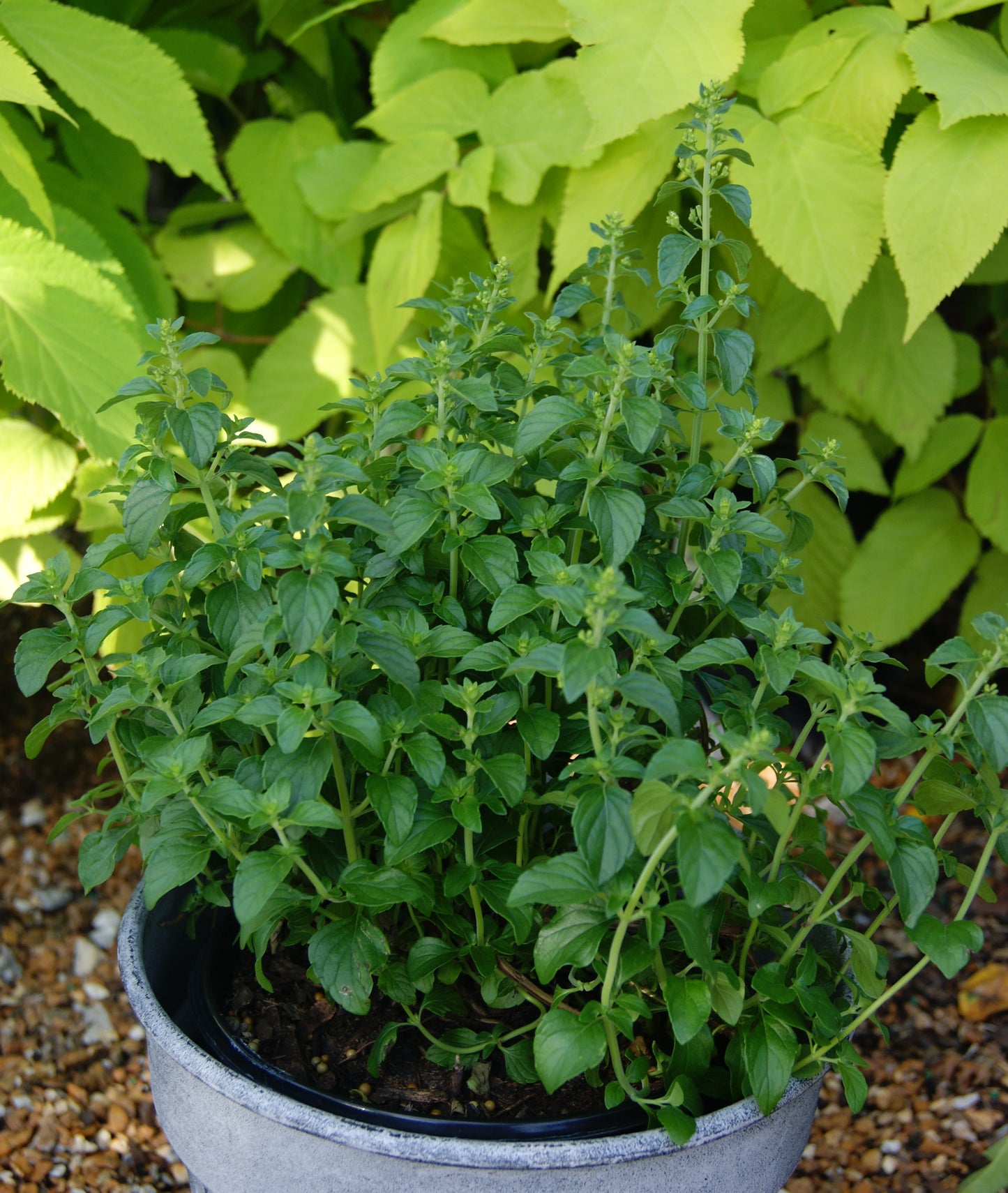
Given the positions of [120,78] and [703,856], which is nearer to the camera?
[703,856]

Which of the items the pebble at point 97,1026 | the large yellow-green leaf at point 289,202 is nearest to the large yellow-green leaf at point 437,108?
the large yellow-green leaf at point 289,202

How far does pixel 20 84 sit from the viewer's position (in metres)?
1.02

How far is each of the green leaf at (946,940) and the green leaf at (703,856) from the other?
7.6 inches

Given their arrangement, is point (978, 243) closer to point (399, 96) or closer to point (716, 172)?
point (716, 172)

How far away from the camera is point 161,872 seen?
68 cm

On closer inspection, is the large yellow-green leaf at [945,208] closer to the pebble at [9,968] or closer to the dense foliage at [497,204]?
the dense foliage at [497,204]

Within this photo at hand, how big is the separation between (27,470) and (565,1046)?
3.29 feet

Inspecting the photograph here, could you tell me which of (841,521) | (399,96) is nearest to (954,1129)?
(841,521)

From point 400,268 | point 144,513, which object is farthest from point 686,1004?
point 400,268

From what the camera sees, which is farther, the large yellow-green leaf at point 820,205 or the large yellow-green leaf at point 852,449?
the large yellow-green leaf at point 852,449

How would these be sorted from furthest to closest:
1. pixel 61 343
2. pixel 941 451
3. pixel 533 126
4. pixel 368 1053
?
pixel 941 451 → pixel 533 126 → pixel 61 343 → pixel 368 1053

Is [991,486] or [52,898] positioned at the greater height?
[991,486]

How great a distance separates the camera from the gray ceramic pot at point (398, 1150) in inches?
25.3

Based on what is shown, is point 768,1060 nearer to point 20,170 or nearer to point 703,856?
point 703,856
